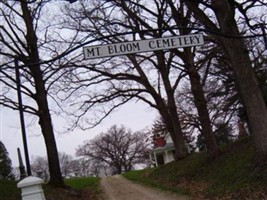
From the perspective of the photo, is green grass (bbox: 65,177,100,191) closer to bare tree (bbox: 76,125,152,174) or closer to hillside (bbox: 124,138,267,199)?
hillside (bbox: 124,138,267,199)

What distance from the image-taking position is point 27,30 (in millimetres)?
24219

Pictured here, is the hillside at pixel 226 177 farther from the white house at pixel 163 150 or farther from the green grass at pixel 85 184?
the white house at pixel 163 150

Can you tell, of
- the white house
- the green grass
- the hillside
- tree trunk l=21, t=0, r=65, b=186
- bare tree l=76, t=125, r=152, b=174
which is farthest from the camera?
bare tree l=76, t=125, r=152, b=174

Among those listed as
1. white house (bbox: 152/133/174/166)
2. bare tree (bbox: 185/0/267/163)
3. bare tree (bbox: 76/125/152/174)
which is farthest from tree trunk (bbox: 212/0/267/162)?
bare tree (bbox: 76/125/152/174)

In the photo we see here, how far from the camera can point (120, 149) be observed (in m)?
99.8

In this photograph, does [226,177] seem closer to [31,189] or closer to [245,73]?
[245,73]

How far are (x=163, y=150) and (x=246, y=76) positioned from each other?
57820mm

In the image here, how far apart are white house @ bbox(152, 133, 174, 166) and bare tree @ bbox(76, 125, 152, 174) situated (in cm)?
2198

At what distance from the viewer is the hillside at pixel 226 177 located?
1439cm

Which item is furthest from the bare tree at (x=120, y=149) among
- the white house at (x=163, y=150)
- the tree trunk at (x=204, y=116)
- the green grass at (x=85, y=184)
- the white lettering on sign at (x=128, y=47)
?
the white lettering on sign at (x=128, y=47)

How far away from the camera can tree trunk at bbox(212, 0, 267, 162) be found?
576 inches

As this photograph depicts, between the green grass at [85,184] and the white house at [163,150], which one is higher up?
the white house at [163,150]

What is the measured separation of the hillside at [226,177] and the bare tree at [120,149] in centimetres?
7184

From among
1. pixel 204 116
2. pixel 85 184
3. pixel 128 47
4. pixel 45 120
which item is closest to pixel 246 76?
pixel 128 47
